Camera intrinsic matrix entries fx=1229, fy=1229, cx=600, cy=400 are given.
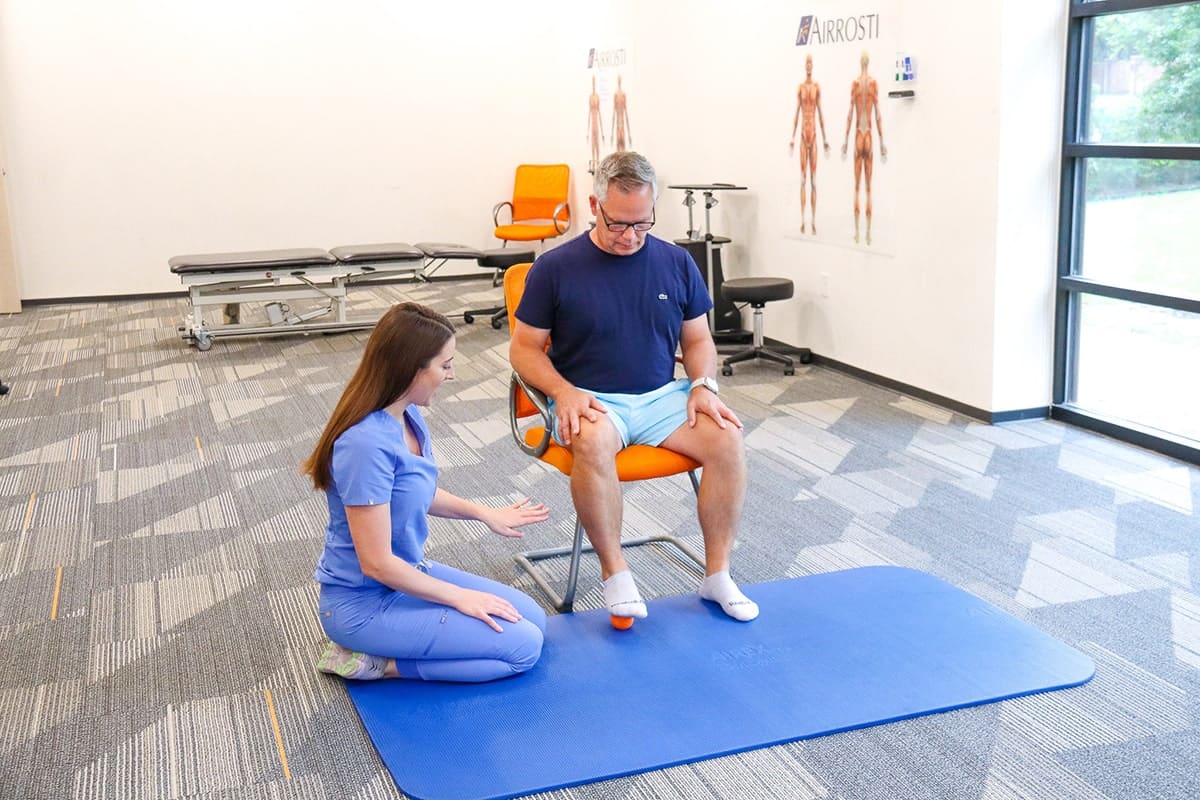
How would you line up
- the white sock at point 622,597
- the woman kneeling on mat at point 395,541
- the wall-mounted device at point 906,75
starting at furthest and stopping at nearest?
the wall-mounted device at point 906,75 < the white sock at point 622,597 < the woman kneeling on mat at point 395,541

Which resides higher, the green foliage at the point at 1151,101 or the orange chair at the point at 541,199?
the green foliage at the point at 1151,101

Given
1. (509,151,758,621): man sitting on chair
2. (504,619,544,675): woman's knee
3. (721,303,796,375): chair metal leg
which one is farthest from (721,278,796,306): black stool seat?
(504,619,544,675): woman's knee

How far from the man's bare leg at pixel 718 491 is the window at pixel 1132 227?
6.52 feet

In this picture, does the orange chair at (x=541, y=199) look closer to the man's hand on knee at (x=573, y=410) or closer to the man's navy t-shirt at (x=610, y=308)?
the man's navy t-shirt at (x=610, y=308)

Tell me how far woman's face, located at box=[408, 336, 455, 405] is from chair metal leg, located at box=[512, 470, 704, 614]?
1.97 feet

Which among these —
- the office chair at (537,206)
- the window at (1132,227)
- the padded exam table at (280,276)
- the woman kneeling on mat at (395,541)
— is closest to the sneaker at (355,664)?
the woman kneeling on mat at (395,541)

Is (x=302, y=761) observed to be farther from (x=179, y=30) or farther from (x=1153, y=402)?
(x=179, y=30)

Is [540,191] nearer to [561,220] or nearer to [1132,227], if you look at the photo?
[561,220]

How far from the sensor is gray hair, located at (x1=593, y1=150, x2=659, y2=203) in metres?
2.92

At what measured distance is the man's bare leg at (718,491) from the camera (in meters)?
2.95

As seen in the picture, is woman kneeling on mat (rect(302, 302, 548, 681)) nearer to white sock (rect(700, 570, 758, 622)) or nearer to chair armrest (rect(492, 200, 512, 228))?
white sock (rect(700, 570, 758, 622))

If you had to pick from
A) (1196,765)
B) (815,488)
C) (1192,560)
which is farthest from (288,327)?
(1196,765)

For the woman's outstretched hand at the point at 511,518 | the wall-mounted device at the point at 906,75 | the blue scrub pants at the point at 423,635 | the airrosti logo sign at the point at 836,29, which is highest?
the airrosti logo sign at the point at 836,29

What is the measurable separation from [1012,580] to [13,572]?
106 inches
